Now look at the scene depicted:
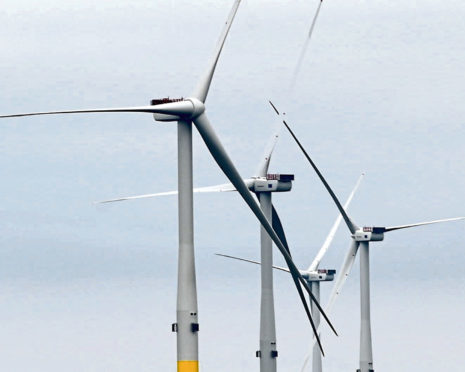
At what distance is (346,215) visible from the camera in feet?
595

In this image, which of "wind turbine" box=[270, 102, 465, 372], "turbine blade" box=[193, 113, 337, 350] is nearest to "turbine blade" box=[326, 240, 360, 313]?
"wind turbine" box=[270, 102, 465, 372]

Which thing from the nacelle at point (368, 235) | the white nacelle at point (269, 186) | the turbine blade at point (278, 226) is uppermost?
the nacelle at point (368, 235)

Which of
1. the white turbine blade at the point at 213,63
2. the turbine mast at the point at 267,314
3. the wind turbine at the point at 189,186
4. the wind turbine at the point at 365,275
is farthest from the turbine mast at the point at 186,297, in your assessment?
the wind turbine at the point at 365,275

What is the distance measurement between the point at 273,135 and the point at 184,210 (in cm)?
4258

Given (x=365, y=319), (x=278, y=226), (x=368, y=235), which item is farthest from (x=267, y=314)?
(x=368, y=235)

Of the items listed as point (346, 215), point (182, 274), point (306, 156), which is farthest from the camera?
point (346, 215)

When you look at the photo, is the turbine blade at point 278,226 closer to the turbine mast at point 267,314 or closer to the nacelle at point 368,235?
the turbine mast at point 267,314

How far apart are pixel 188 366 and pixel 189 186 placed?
11.5 meters

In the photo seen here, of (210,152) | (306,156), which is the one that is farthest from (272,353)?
(210,152)

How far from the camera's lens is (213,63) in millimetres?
126562

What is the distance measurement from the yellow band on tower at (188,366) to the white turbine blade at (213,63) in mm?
17359

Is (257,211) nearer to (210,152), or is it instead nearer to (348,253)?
(210,152)

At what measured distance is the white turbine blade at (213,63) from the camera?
125 metres

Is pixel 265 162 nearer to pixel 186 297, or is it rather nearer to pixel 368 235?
pixel 368 235
